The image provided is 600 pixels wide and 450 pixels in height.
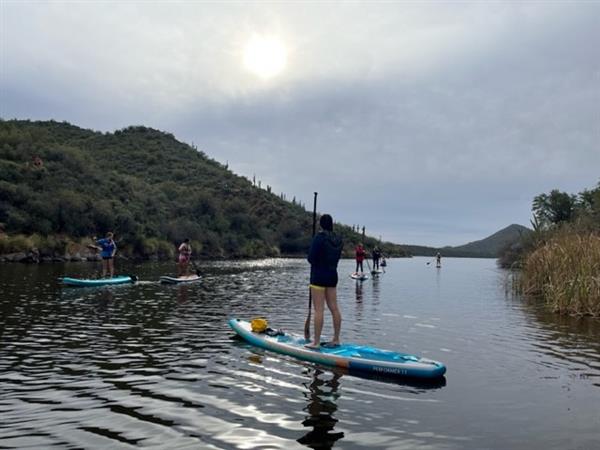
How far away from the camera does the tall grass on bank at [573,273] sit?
18156mm

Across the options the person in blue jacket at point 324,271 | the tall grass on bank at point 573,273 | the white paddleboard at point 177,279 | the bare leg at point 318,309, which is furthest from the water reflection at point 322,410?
the white paddleboard at point 177,279

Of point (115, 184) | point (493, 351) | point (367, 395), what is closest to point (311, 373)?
point (367, 395)

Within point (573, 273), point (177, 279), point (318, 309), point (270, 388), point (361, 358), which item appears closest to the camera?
point (270, 388)

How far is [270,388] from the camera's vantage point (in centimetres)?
886

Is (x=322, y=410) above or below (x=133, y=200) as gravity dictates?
below

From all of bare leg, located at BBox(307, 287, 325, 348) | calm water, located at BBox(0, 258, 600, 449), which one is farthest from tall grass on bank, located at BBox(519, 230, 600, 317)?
bare leg, located at BBox(307, 287, 325, 348)

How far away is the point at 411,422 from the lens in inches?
289

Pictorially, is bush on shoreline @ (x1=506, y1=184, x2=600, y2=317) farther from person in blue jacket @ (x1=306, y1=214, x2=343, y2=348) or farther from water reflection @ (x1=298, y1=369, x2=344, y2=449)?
water reflection @ (x1=298, y1=369, x2=344, y2=449)

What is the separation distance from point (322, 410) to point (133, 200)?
6986 centimetres

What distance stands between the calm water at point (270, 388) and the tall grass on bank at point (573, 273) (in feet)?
4.83

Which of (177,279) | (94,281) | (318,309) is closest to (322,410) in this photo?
(318,309)

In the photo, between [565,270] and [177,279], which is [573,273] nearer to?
[565,270]

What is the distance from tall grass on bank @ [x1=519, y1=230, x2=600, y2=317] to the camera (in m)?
18.2

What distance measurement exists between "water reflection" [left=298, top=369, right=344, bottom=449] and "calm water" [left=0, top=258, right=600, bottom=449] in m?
0.03
